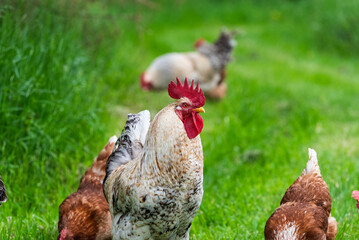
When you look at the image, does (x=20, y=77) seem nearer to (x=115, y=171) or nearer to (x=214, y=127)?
(x=115, y=171)

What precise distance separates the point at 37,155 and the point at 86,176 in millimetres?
957

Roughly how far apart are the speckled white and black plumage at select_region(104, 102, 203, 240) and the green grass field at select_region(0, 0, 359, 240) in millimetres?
1019

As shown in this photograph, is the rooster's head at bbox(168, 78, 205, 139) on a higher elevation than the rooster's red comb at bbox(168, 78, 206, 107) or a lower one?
lower

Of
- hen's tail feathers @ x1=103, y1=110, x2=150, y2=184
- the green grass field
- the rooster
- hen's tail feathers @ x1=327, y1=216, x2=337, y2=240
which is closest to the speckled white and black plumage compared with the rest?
the rooster

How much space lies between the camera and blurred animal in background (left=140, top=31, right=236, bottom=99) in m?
7.86

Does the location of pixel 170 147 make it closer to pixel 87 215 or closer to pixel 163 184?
pixel 163 184

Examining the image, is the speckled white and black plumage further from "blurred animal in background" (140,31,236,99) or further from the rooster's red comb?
"blurred animal in background" (140,31,236,99)

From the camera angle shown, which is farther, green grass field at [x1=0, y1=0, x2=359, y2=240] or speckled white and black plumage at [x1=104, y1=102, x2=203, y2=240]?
green grass field at [x1=0, y1=0, x2=359, y2=240]

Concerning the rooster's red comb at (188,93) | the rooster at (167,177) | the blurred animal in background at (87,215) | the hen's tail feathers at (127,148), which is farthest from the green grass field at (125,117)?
the rooster's red comb at (188,93)

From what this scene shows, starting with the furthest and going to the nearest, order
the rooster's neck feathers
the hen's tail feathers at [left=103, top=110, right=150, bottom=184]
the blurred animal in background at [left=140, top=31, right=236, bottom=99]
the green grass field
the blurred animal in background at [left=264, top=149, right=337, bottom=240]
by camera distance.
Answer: the blurred animal in background at [left=140, top=31, right=236, bottom=99], the green grass field, the hen's tail feathers at [left=103, top=110, right=150, bottom=184], the blurred animal in background at [left=264, top=149, right=337, bottom=240], the rooster's neck feathers

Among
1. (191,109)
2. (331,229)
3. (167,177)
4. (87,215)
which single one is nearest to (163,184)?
(167,177)

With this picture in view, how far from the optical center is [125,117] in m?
6.71

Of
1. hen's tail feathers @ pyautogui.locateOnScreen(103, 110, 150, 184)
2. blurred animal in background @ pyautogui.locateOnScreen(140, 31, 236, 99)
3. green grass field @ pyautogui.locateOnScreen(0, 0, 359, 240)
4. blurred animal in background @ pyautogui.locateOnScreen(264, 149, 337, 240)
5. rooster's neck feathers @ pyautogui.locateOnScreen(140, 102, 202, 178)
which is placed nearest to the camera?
rooster's neck feathers @ pyautogui.locateOnScreen(140, 102, 202, 178)

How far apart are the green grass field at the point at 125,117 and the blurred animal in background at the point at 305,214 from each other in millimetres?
401
